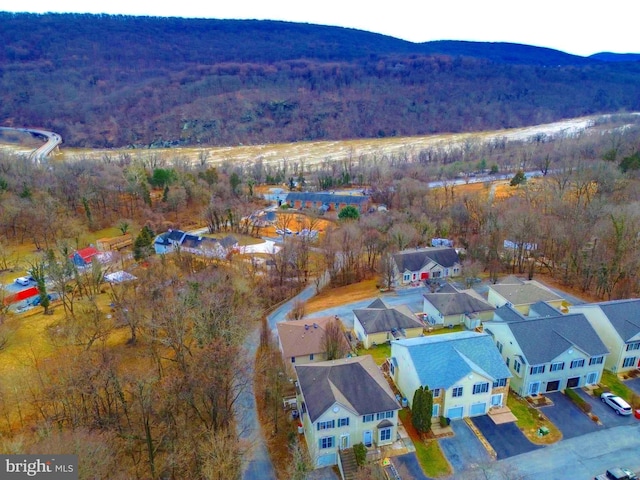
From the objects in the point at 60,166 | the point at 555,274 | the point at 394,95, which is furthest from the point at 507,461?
the point at 394,95

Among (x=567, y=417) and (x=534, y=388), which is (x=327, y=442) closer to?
(x=534, y=388)

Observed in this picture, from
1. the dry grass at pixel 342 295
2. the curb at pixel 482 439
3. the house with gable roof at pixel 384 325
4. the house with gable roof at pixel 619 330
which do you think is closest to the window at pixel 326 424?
the curb at pixel 482 439

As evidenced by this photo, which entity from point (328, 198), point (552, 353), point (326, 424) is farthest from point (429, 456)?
point (328, 198)

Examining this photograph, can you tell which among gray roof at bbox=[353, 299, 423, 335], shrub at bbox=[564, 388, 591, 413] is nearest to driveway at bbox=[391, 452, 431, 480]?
gray roof at bbox=[353, 299, 423, 335]

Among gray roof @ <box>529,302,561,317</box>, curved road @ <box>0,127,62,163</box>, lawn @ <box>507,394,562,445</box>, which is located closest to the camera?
lawn @ <box>507,394,562,445</box>

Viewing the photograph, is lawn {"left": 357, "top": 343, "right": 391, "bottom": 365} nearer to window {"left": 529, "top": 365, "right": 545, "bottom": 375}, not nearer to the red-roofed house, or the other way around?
window {"left": 529, "top": 365, "right": 545, "bottom": 375}

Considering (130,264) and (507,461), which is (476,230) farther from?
(130,264)
